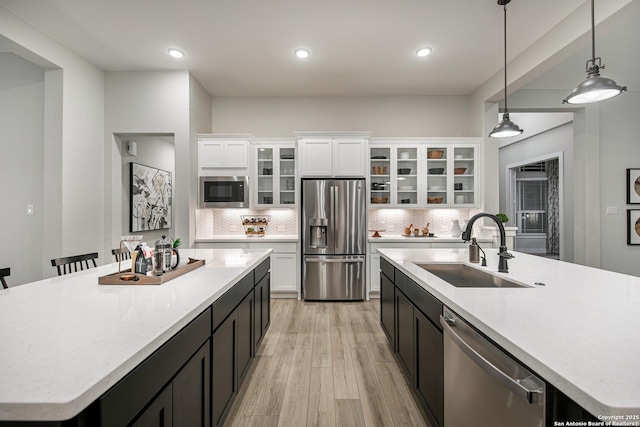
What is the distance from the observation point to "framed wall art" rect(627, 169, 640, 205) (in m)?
4.20

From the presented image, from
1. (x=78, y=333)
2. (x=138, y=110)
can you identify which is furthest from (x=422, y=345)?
(x=138, y=110)

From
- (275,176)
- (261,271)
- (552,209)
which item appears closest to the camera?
(261,271)

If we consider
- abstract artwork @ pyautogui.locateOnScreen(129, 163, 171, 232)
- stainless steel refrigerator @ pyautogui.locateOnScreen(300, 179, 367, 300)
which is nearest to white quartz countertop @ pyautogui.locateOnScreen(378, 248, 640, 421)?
stainless steel refrigerator @ pyautogui.locateOnScreen(300, 179, 367, 300)

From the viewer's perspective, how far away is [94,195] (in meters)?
3.72

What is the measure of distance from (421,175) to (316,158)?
65.4 inches

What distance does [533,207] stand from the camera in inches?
284

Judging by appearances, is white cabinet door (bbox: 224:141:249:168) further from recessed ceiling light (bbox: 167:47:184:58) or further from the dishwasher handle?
the dishwasher handle

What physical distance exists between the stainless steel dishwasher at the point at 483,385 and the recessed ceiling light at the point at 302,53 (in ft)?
10.6

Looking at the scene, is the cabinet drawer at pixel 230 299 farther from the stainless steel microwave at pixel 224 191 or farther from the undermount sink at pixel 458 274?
the stainless steel microwave at pixel 224 191

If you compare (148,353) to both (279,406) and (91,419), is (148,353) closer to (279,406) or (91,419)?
(91,419)

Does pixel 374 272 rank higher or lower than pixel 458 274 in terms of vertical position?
lower

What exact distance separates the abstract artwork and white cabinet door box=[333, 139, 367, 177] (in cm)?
292

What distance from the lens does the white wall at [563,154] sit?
17.0ft

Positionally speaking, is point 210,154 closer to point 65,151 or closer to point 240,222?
point 240,222
